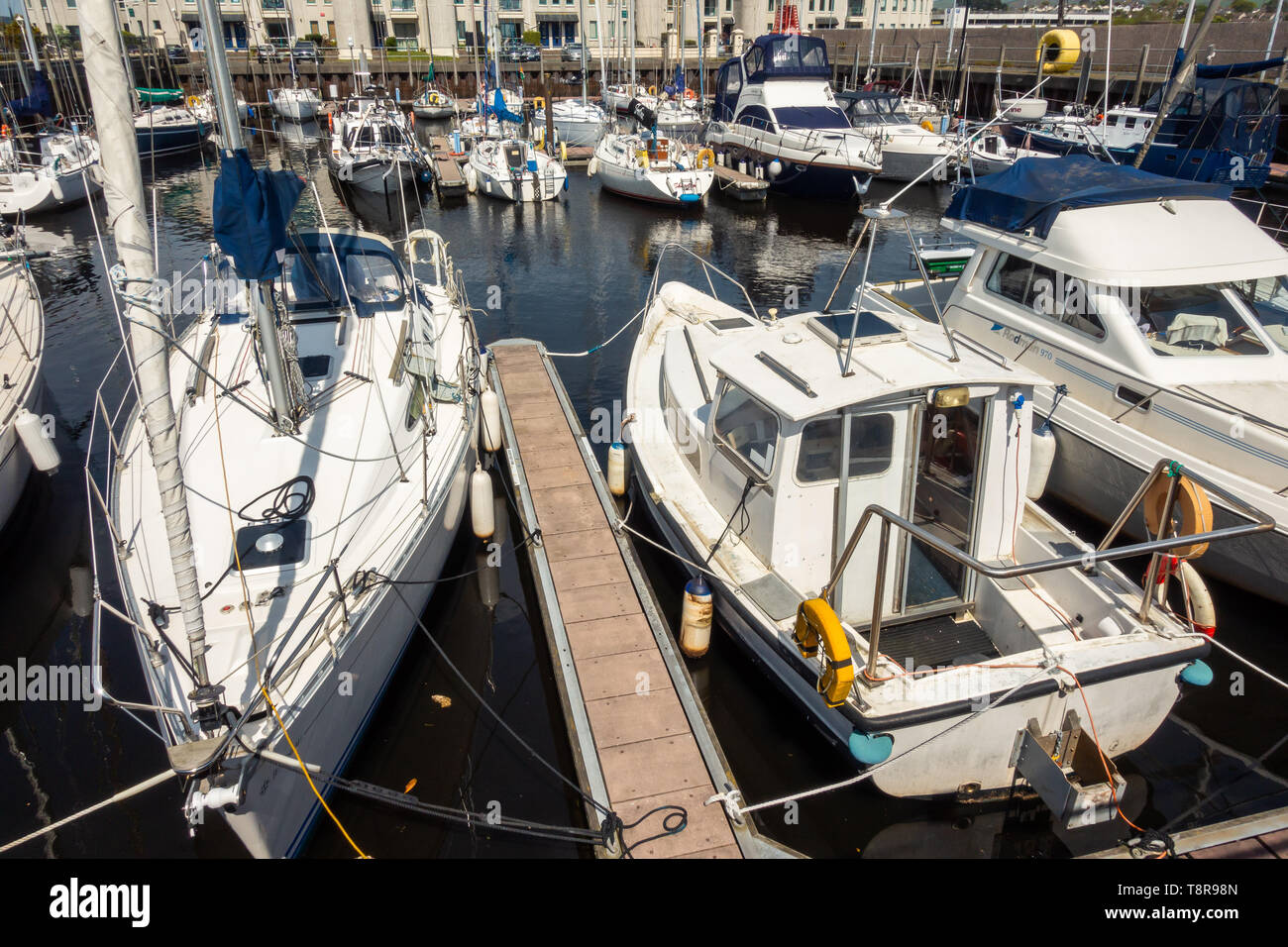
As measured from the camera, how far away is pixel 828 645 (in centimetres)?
531

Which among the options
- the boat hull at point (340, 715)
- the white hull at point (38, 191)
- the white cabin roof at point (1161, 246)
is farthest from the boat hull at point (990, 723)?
the white hull at point (38, 191)

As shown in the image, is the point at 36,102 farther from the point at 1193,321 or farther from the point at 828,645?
the point at 1193,321

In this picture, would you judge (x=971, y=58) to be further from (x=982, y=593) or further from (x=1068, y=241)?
(x=982, y=593)

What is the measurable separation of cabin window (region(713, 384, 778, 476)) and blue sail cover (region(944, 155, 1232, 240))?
5361mm

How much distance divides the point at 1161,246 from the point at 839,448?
5812 mm

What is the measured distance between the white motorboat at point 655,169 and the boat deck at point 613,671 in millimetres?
18144

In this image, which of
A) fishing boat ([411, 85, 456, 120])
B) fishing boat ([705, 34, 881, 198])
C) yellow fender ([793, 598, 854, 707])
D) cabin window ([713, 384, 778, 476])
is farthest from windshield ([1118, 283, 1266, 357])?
fishing boat ([411, 85, 456, 120])

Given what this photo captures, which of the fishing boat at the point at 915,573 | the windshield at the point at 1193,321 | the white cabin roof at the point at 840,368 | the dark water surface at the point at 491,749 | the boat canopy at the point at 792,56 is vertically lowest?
the dark water surface at the point at 491,749

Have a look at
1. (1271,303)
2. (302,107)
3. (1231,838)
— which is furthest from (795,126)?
(302,107)

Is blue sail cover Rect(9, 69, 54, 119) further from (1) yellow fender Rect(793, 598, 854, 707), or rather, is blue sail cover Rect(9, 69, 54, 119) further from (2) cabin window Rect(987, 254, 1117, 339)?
(1) yellow fender Rect(793, 598, 854, 707)

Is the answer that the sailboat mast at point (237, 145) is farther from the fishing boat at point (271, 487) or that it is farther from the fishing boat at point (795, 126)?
the fishing boat at point (795, 126)

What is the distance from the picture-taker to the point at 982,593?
686cm

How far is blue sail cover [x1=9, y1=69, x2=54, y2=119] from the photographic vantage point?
2956 cm

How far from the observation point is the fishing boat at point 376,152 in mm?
26906
